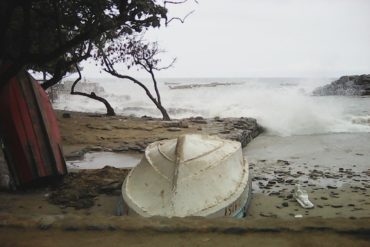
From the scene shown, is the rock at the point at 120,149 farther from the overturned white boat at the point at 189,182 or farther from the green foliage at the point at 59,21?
the overturned white boat at the point at 189,182

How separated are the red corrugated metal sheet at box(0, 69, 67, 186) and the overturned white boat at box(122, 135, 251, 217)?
168cm

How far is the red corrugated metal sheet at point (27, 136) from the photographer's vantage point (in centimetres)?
630

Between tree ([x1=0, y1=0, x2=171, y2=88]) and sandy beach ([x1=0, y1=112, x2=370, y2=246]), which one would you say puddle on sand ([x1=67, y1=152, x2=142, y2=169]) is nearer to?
sandy beach ([x1=0, y1=112, x2=370, y2=246])

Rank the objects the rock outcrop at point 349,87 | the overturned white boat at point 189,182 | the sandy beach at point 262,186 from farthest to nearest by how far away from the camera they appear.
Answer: the rock outcrop at point 349,87 < the overturned white boat at point 189,182 < the sandy beach at point 262,186

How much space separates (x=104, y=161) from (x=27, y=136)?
2.63 m

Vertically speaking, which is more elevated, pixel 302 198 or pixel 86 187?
pixel 86 187

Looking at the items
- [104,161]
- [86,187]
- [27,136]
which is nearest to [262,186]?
[86,187]

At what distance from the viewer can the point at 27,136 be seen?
6.44 metres

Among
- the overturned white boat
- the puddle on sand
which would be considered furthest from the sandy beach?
the overturned white boat

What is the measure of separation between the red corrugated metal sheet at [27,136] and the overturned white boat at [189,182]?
1682 mm

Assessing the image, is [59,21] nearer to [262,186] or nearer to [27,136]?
[27,136]

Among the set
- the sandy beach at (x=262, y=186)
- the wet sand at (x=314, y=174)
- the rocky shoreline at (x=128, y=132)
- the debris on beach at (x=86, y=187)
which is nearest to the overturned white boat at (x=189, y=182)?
the sandy beach at (x=262, y=186)

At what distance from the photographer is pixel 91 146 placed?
10.2m

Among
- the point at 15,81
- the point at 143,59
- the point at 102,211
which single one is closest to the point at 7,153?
the point at 15,81
